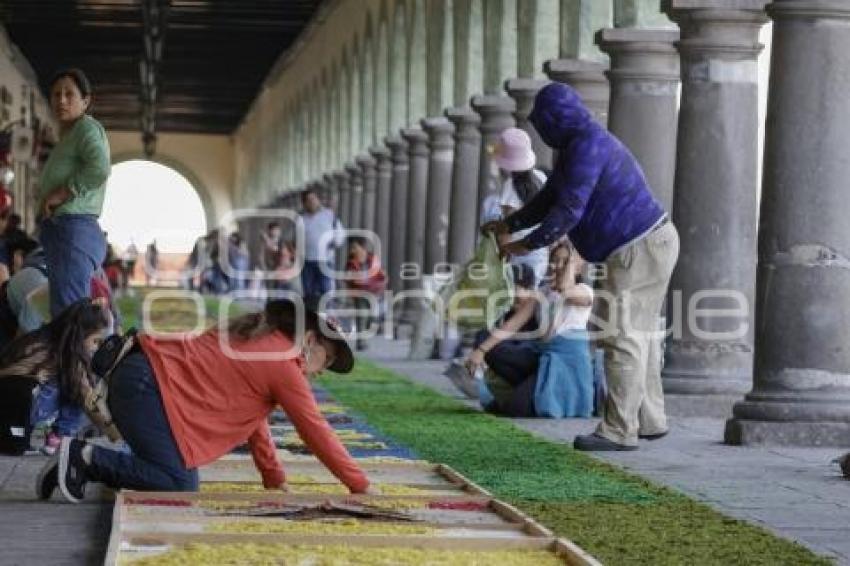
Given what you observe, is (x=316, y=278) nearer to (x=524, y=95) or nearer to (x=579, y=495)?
(x=524, y=95)

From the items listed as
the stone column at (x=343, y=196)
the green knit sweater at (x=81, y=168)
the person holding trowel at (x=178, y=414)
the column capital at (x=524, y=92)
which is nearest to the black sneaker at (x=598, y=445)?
the green knit sweater at (x=81, y=168)

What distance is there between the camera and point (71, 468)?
850 centimetres

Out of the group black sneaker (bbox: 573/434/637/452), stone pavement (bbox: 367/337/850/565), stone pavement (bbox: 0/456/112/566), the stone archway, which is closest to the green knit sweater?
stone pavement (bbox: 0/456/112/566)

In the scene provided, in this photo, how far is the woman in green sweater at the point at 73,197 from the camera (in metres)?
11.0

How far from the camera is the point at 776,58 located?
1252 cm

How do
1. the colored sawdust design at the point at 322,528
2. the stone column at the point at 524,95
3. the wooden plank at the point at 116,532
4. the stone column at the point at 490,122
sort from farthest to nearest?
the stone column at the point at 490,122
the stone column at the point at 524,95
the colored sawdust design at the point at 322,528
the wooden plank at the point at 116,532

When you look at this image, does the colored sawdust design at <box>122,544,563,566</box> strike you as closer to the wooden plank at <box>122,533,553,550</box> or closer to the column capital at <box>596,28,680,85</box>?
the wooden plank at <box>122,533,553,550</box>

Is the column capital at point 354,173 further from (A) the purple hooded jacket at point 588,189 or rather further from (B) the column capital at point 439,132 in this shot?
(A) the purple hooded jacket at point 588,189

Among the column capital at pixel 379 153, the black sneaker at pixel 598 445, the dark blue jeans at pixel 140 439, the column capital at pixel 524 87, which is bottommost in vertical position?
the black sneaker at pixel 598 445

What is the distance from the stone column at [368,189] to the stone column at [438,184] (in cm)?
921

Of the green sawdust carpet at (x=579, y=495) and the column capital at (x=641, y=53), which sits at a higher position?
the column capital at (x=641, y=53)

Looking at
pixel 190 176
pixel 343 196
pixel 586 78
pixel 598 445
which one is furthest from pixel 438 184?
pixel 190 176

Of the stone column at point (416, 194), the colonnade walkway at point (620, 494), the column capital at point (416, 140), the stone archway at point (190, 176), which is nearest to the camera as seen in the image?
the colonnade walkway at point (620, 494)

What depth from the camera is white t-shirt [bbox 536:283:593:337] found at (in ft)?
45.9
